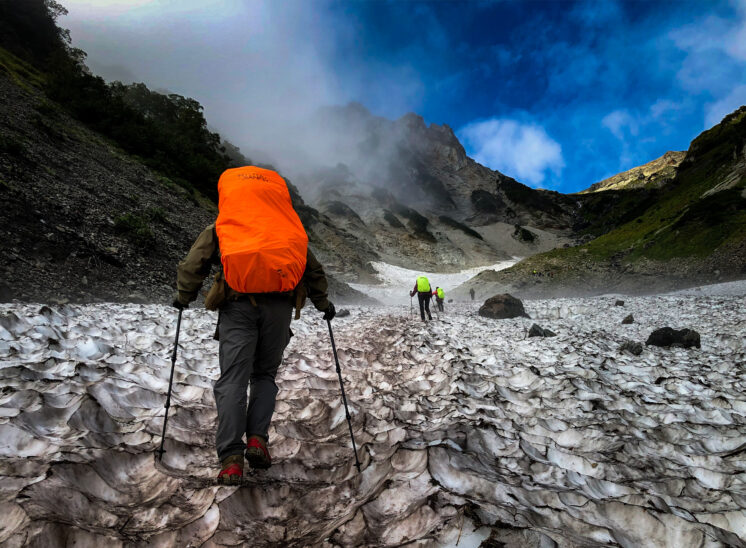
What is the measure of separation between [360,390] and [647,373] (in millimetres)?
5106

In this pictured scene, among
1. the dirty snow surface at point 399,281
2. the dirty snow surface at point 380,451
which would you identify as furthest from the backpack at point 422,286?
the dirty snow surface at point 399,281

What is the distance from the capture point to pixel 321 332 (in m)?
11.0

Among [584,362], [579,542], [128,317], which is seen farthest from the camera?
[128,317]

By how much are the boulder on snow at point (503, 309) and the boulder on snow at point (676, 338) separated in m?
9.09

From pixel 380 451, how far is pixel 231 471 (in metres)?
1.36

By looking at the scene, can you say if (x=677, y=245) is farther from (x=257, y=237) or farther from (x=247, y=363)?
(x=247, y=363)

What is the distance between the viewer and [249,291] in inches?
129

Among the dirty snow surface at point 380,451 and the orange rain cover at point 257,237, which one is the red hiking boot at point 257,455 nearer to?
the dirty snow surface at point 380,451

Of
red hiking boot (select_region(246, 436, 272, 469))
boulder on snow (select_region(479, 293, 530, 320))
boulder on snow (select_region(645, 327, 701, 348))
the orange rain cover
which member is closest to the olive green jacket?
the orange rain cover

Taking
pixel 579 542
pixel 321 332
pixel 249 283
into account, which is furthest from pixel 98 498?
pixel 321 332

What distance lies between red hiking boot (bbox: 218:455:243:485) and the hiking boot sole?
0.10m

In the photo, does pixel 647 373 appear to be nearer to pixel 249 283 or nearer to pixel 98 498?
pixel 249 283

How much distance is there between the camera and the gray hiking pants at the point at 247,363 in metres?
3.07

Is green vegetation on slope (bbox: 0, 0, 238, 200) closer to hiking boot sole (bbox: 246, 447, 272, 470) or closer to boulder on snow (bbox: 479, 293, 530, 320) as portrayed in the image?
boulder on snow (bbox: 479, 293, 530, 320)
